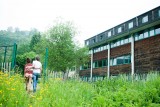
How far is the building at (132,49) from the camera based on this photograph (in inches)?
868

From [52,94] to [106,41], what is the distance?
2348cm

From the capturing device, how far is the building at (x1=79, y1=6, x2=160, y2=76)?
72.3 ft

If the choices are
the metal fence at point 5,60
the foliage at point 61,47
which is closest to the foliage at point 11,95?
the metal fence at point 5,60

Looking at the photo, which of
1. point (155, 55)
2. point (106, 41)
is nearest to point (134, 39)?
point (155, 55)

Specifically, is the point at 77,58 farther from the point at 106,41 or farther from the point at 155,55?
the point at 155,55

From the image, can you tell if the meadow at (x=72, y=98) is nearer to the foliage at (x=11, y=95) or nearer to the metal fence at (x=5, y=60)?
the foliage at (x=11, y=95)

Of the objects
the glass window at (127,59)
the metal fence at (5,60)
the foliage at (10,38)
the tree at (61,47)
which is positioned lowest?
the metal fence at (5,60)

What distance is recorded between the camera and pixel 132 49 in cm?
2480

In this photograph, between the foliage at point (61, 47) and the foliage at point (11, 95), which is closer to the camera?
the foliage at point (11, 95)

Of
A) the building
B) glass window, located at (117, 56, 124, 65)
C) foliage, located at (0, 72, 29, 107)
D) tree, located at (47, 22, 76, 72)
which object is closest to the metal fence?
foliage, located at (0, 72, 29, 107)

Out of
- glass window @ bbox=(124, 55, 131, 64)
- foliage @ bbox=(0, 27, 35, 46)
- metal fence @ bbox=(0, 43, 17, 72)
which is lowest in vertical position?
metal fence @ bbox=(0, 43, 17, 72)

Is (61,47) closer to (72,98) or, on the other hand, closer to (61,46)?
(61,46)

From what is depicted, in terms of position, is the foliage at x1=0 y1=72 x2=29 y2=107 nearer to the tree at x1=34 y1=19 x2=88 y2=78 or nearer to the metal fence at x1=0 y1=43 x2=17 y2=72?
the metal fence at x1=0 y1=43 x2=17 y2=72

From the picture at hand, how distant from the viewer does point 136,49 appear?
2436 cm
